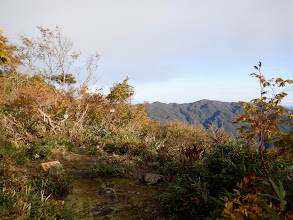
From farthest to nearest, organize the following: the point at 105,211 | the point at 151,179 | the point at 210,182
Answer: the point at 151,179
the point at 105,211
the point at 210,182

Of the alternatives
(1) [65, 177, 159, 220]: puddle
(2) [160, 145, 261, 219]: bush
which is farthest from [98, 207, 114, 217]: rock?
(2) [160, 145, 261, 219]: bush

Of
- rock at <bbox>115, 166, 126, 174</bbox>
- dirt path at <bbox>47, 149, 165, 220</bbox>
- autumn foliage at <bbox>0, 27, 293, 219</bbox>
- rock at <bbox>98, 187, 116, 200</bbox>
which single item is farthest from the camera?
rock at <bbox>115, 166, 126, 174</bbox>

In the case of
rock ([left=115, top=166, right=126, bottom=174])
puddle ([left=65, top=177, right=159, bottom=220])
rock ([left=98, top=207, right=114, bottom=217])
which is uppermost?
rock ([left=115, top=166, right=126, bottom=174])

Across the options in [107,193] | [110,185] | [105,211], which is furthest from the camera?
[110,185]

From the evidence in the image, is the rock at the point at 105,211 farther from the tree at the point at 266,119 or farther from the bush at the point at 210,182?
the tree at the point at 266,119

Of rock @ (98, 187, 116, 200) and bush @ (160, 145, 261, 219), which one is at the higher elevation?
bush @ (160, 145, 261, 219)

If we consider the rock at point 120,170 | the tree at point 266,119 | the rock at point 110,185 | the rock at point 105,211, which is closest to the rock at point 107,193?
the rock at point 110,185

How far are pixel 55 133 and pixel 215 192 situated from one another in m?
6.17

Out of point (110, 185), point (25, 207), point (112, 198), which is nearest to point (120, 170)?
point (110, 185)

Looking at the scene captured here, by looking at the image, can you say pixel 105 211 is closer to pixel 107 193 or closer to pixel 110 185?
pixel 107 193

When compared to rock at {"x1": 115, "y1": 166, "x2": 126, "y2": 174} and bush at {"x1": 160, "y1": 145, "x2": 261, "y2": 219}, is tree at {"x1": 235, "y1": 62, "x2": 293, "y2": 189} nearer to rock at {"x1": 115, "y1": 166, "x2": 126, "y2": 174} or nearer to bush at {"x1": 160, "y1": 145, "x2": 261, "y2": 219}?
bush at {"x1": 160, "y1": 145, "x2": 261, "y2": 219}

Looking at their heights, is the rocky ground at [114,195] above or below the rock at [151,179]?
below

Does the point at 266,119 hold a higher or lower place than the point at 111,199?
higher

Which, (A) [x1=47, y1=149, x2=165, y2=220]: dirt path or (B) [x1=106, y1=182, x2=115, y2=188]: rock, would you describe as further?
(B) [x1=106, y1=182, x2=115, y2=188]: rock
